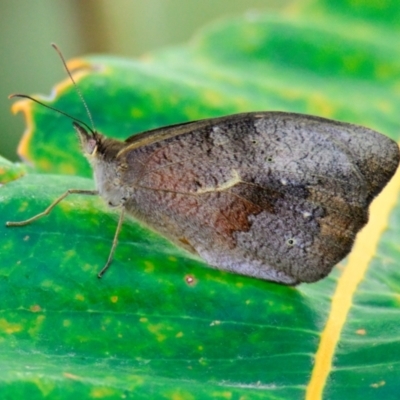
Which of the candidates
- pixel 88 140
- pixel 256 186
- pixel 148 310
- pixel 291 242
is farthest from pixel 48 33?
pixel 148 310

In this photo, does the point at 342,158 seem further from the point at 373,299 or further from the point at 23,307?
the point at 23,307

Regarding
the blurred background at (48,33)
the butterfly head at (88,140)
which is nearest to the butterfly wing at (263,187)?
the butterfly head at (88,140)

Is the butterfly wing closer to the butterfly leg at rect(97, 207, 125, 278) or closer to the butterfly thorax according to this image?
the butterfly thorax

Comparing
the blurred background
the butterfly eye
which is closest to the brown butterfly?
the butterfly eye

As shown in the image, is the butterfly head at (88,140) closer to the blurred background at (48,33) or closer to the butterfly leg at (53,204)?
the butterfly leg at (53,204)

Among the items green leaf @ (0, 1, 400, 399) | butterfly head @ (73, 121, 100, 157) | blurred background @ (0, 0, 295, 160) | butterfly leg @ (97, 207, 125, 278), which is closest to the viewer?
green leaf @ (0, 1, 400, 399)
